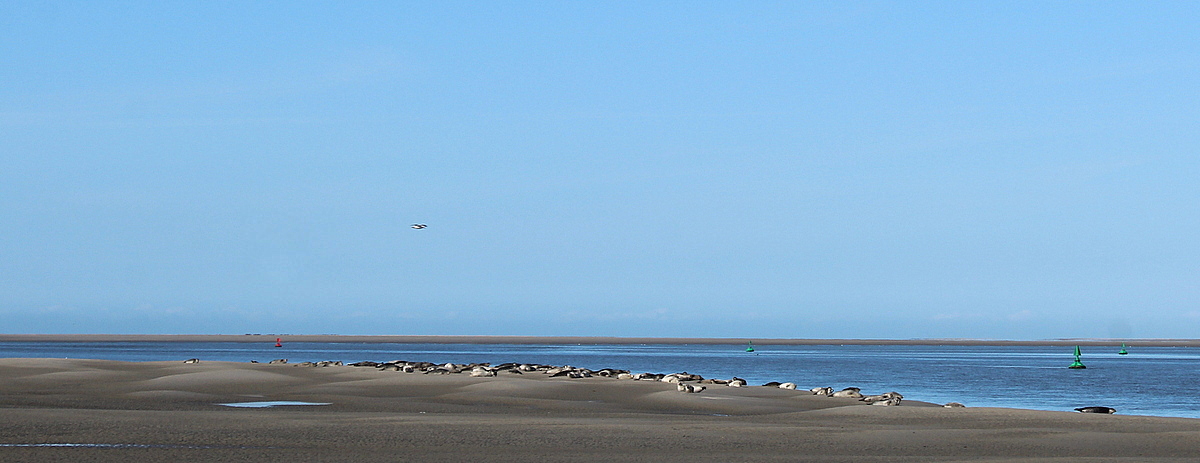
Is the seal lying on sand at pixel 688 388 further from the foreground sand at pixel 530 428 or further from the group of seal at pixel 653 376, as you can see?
the foreground sand at pixel 530 428

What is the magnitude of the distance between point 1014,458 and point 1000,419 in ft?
26.5

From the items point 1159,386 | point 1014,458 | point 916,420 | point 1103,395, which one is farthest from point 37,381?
point 1159,386

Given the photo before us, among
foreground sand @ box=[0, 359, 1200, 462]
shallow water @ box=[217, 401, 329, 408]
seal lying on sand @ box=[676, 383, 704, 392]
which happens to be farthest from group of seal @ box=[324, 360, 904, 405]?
shallow water @ box=[217, 401, 329, 408]

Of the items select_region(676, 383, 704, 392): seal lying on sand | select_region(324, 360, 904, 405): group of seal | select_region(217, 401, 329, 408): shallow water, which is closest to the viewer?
select_region(217, 401, 329, 408): shallow water

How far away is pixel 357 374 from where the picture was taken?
40812 mm

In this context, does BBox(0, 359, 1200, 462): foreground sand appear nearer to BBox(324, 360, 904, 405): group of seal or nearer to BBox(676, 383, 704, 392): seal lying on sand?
BBox(676, 383, 704, 392): seal lying on sand

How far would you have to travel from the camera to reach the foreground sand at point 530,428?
50.3 feet

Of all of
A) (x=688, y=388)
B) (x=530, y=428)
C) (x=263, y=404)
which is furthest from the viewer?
(x=688, y=388)

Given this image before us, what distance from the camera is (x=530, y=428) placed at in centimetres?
1905

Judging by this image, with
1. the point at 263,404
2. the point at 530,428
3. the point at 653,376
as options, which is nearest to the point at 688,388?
the point at 653,376

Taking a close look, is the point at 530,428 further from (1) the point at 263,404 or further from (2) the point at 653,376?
(2) the point at 653,376

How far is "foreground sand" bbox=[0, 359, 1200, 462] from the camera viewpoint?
50.3 feet

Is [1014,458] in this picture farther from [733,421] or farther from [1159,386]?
[1159,386]

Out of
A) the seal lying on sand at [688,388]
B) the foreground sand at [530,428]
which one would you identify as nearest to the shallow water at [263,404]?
the foreground sand at [530,428]
